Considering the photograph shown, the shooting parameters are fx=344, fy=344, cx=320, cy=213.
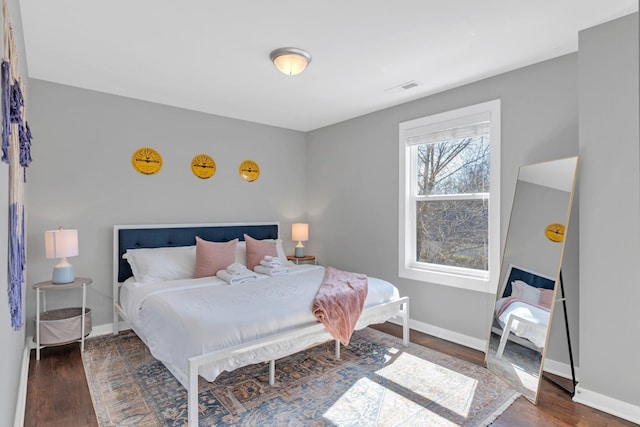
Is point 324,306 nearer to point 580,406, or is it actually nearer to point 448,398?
point 448,398

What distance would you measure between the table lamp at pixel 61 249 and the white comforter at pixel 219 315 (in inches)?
20.8

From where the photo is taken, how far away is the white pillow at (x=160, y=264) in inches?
135

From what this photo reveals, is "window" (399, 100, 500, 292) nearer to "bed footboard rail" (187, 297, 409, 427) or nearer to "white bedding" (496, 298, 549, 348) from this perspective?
"white bedding" (496, 298, 549, 348)

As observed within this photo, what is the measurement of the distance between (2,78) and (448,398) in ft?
9.68

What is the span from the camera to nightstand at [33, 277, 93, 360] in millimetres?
2961

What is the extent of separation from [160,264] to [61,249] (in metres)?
0.84

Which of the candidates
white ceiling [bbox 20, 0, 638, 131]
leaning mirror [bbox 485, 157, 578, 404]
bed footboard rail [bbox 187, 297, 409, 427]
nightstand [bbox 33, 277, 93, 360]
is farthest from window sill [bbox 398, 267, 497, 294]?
nightstand [bbox 33, 277, 93, 360]

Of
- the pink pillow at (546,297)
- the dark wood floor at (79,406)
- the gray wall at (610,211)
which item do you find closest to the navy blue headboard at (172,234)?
the dark wood floor at (79,406)

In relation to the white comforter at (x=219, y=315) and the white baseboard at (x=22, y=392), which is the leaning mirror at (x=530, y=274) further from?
the white baseboard at (x=22, y=392)

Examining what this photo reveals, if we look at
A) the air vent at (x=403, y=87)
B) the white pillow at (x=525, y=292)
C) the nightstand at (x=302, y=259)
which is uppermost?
the air vent at (x=403, y=87)

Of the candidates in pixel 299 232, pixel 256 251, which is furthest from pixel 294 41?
pixel 299 232

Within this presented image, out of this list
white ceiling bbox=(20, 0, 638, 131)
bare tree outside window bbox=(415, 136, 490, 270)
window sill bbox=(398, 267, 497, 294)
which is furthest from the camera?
bare tree outside window bbox=(415, 136, 490, 270)

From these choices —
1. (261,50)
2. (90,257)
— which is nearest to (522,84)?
(261,50)

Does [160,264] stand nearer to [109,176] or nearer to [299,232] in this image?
[109,176]
